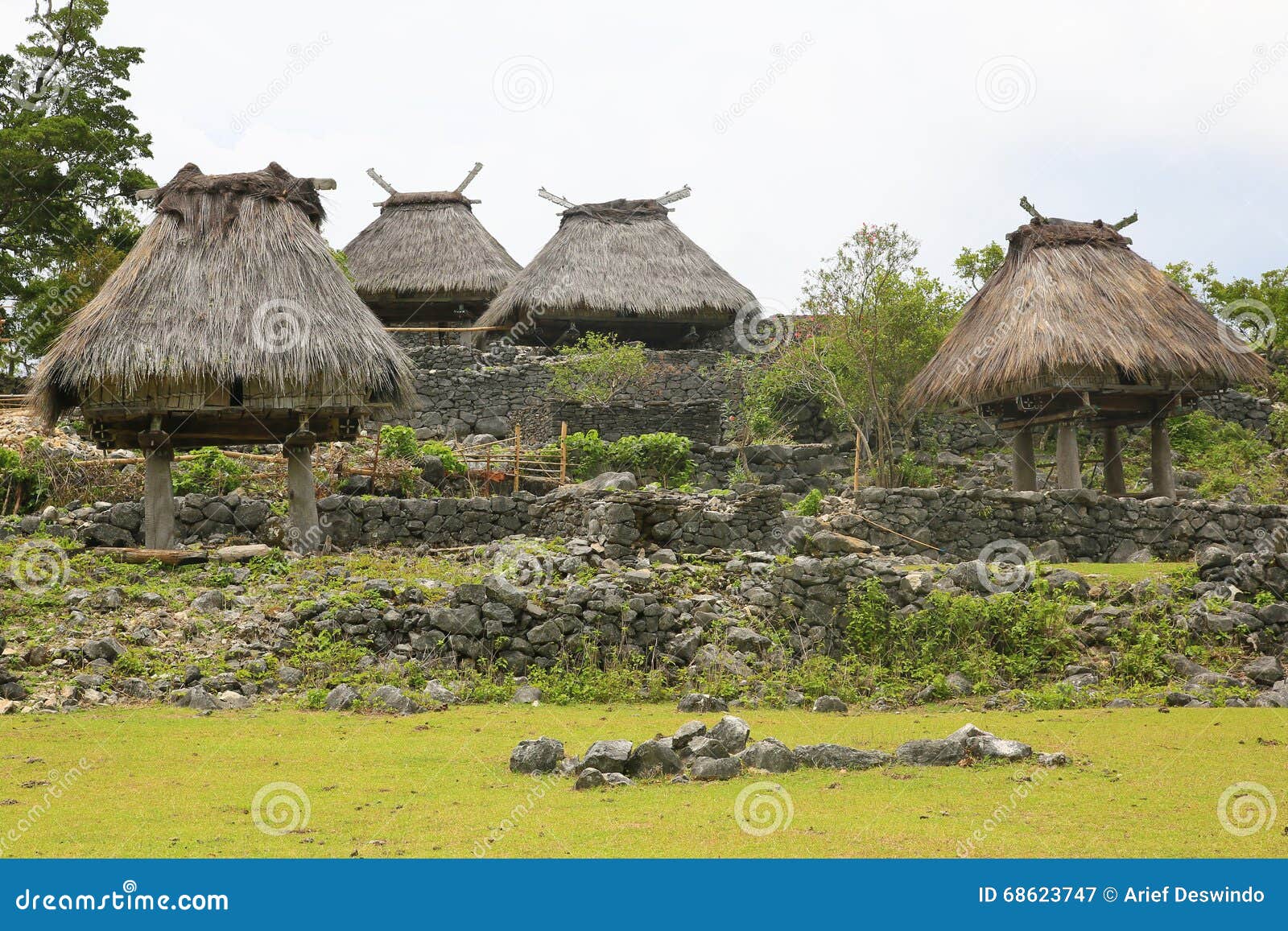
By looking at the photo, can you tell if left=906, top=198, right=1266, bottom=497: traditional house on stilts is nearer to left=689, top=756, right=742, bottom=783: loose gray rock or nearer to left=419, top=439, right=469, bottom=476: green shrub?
left=419, top=439, right=469, bottom=476: green shrub

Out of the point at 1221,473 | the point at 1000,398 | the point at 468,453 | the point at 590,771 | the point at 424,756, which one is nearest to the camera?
the point at 590,771

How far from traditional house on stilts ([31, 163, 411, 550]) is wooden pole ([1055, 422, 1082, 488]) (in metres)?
9.22

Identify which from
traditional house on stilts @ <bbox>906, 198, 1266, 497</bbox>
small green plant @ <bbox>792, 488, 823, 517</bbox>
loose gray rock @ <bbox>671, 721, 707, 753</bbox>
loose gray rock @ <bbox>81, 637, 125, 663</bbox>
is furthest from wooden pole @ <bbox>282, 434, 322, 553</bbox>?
traditional house on stilts @ <bbox>906, 198, 1266, 497</bbox>

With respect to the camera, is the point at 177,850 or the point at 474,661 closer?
the point at 177,850

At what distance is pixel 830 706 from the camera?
1009 cm

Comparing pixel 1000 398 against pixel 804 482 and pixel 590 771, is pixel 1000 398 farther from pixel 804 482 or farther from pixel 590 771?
pixel 590 771

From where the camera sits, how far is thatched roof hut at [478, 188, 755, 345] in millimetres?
27125

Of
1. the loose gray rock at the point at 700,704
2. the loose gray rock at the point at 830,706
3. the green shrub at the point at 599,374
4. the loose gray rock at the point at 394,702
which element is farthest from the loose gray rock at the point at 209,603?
the green shrub at the point at 599,374

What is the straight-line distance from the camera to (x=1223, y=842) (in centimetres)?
571

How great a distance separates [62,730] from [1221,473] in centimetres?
1870

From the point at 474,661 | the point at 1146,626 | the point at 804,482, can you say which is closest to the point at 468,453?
the point at 804,482

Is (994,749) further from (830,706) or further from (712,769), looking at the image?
(830,706)

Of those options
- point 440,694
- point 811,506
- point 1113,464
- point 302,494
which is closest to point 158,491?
point 302,494

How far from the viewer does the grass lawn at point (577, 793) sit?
227 inches
